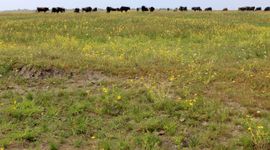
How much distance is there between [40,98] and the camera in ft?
37.1

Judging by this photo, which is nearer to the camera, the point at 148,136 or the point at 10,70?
the point at 148,136

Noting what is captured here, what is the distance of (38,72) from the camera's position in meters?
14.0

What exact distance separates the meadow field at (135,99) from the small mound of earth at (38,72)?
0.10 ft

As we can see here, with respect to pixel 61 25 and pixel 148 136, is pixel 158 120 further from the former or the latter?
pixel 61 25

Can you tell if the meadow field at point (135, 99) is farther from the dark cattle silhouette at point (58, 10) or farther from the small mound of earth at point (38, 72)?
the dark cattle silhouette at point (58, 10)

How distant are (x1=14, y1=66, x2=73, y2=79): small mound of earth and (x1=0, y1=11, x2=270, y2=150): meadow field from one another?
0.03m

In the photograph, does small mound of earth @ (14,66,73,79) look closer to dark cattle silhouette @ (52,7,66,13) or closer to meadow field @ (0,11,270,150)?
meadow field @ (0,11,270,150)

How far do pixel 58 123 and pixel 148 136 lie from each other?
215 centimetres

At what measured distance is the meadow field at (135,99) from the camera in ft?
29.5

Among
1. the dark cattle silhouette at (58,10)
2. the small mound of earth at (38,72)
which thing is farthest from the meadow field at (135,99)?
the dark cattle silhouette at (58,10)

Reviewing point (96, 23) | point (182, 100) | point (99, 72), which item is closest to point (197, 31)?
point (96, 23)

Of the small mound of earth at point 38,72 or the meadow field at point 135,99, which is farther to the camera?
the small mound of earth at point 38,72

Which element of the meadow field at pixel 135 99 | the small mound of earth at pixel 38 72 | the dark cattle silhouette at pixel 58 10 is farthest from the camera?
the dark cattle silhouette at pixel 58 10

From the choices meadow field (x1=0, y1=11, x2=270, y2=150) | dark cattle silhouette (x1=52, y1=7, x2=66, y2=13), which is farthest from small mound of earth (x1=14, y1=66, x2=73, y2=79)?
dark cattle silhouette (x1=52, y1=7, x2=66, y2=13)
